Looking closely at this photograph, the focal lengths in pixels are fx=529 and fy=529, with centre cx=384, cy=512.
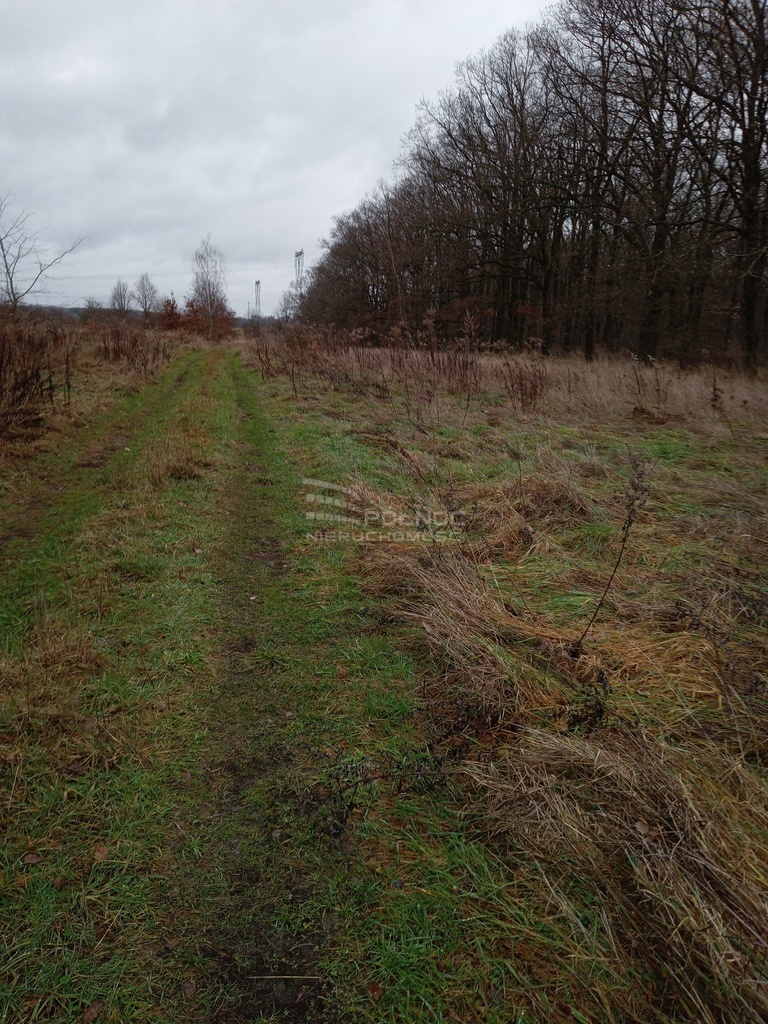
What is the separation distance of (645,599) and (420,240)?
25715 millimetres

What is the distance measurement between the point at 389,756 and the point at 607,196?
82.7 feet

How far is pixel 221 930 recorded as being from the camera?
182 cm

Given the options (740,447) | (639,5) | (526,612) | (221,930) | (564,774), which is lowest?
(221,930)

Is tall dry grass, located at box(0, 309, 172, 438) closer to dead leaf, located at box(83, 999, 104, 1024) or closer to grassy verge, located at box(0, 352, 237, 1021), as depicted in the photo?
grassy verge, located at box(0, 352, 237, 1021)

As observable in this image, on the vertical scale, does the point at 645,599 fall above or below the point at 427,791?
above

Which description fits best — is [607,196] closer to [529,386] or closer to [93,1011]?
[529,386]

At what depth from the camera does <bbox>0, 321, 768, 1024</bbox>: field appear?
165 cm

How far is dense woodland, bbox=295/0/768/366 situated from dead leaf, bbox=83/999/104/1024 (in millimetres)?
10952

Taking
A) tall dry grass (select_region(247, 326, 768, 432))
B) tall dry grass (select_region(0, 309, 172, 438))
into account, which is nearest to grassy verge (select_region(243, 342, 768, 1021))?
tall dry grass (select_region(247, 326, 768, 432))

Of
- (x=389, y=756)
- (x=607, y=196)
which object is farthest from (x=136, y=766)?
(x=607, y=196)

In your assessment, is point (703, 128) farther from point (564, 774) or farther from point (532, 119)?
point (564, 774)

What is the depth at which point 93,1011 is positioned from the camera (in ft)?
5.20

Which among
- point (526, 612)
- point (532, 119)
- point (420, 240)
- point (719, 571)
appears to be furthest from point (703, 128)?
point (526, 612)

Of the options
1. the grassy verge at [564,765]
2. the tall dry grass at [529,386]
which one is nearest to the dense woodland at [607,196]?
the tall dry grass at [529,386]
